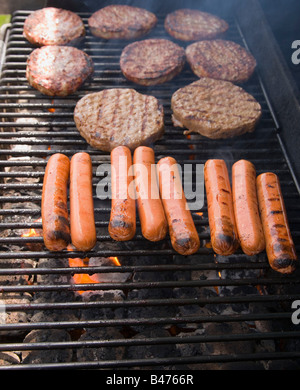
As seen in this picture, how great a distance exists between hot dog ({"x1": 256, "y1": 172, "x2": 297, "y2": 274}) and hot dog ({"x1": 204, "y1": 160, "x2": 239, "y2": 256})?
10.3 inches

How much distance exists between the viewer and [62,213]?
9.32 feet

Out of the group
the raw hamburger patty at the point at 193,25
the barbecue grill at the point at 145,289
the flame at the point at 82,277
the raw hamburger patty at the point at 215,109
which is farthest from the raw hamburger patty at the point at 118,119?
the raw hamburger patty at the point at 193,25

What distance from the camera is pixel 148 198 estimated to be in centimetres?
295

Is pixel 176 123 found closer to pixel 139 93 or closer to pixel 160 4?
pixel 139 93

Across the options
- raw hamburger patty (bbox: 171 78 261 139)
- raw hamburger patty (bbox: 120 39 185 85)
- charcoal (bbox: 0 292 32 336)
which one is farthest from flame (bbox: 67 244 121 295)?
raw hamburger patty (bbox: 120 39 185 85)

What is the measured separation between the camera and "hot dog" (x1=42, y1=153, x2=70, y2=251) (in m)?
2.73

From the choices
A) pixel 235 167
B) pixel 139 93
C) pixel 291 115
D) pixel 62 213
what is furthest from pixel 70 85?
pixel 291 115

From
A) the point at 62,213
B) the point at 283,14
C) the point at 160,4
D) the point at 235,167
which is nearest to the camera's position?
the point at 62,213

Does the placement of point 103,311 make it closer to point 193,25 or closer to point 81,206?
point 81,206

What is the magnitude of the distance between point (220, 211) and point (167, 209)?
437 millimetres

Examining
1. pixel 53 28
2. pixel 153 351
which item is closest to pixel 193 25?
pixel 53 28

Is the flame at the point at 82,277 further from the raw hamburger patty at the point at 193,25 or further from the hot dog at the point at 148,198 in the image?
the raw hamburger patty at the point at 193,25

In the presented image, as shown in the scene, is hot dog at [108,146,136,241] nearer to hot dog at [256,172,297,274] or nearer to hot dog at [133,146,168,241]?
hot dog at [133,146,168,241]
